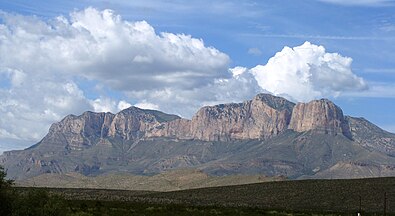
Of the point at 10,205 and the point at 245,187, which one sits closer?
the point at 10,205

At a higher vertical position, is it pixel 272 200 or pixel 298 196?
pixel 298 196

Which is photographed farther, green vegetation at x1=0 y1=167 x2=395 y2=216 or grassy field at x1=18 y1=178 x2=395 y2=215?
grassy field at x1=18 y1=178 x2=395 y2=215

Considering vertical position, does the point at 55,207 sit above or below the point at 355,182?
below

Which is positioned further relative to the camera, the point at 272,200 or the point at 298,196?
the point at 298,196

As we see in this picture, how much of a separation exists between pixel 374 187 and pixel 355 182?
11.1m

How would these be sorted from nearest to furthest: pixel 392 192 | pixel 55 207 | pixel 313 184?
pixel 55 207
pixel 392 192
pixel 313 184

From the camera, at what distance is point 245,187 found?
151m

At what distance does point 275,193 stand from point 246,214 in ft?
206

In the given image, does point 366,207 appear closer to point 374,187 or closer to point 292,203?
point 292,203

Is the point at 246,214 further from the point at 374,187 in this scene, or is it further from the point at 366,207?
the point at 374,187

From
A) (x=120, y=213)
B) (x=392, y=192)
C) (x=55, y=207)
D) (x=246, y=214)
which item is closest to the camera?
(x=55, y=207)

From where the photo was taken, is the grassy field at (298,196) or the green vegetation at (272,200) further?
the grassy field at (298,196)

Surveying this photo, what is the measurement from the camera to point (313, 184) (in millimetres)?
142875

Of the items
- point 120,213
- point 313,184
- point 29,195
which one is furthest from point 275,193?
point 29,195
